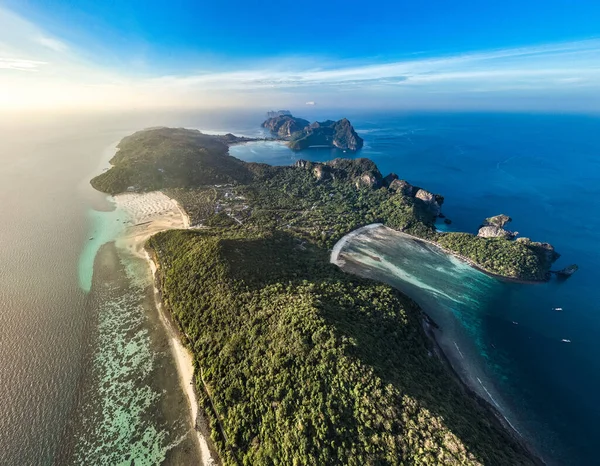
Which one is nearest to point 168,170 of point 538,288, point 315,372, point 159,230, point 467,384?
point 159,230

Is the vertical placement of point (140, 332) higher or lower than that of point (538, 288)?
higher

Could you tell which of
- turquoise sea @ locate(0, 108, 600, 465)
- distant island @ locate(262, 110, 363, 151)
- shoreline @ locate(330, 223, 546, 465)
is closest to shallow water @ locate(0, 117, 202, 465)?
turquoise sea @ locate(0, 108, 600, 465)

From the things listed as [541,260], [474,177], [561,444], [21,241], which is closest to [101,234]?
[21,241]

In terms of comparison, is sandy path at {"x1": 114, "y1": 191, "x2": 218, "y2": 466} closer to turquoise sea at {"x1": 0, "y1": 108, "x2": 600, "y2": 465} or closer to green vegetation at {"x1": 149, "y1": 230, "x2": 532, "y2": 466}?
turquoise sea at {"x1": 0, "y1": 108, "x2": 600, "y2": 465}

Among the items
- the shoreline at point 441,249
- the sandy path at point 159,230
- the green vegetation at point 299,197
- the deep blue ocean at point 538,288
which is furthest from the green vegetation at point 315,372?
the green vegetation at point 299,197

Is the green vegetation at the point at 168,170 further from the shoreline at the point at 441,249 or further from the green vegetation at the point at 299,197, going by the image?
the shoreline at the point at 441,249

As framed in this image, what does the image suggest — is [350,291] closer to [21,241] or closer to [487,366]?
Result: [487,366]

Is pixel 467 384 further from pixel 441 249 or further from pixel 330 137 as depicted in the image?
pixel 330 137
